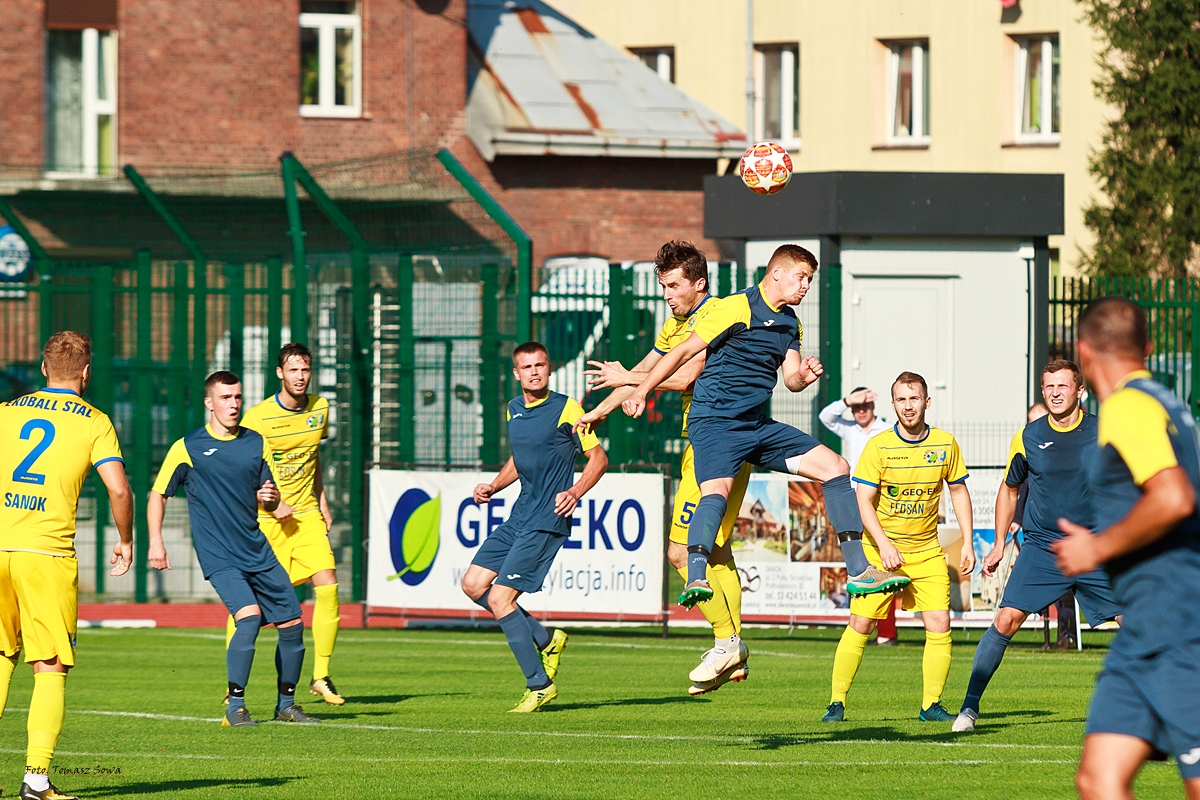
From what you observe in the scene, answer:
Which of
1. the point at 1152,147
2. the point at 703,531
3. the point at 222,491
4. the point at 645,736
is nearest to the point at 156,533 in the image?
the point at 222,491

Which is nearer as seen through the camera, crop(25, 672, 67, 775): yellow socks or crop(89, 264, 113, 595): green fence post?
crop(25, 672, 67, 775): yellow socks

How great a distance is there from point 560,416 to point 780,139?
98.9ft

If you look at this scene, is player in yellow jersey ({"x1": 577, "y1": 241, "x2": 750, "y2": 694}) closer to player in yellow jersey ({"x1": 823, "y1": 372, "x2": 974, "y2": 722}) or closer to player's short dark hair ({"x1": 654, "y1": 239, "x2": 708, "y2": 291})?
player's short dark hair ({"x1": 654, "y1": 239, "x2": 708, "y2": 291})

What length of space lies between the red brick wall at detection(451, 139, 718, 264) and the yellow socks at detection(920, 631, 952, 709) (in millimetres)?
18621

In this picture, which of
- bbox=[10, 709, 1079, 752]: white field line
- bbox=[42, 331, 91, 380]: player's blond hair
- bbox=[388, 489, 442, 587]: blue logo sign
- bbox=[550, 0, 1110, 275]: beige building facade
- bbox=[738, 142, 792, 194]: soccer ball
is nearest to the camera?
bbox=[42, 331, 91, 380]: player's blond hair

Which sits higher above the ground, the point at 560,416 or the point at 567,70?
the point at 567,70

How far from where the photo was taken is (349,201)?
19812 millimetres

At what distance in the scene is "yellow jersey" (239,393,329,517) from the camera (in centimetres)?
1234

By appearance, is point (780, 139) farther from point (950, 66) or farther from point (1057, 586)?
point (1057, 586)

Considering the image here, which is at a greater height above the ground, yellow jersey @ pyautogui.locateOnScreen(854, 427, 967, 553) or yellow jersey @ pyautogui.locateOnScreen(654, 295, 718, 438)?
yellow jersey @ pyautogui.locateOnScreen(654, 295, 718, 438)

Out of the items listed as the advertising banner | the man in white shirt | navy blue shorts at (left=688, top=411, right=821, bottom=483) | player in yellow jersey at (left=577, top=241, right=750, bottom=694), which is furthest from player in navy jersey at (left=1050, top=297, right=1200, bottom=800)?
the advertising banner

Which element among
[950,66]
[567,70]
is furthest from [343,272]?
[950,66]

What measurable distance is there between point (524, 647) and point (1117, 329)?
6.34 m

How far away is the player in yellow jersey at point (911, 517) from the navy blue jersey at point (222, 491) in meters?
3.60
